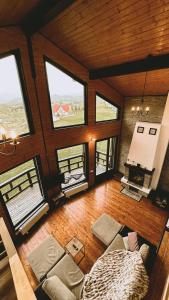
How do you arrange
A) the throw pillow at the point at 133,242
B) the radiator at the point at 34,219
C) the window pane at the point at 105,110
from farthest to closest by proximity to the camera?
the window pane at the point at 105,110
the radiator at the point at 34,219
the throw pillow at the point at 133,242

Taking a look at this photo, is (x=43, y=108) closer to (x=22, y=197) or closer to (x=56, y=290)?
Answer: (x=22, y=197)

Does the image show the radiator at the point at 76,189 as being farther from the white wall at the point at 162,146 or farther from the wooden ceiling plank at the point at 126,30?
the wooden ceiling plank at the point at 126,30

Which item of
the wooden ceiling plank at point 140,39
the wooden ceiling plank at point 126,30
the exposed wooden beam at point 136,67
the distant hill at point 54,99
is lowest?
the distant hill at point 54,99

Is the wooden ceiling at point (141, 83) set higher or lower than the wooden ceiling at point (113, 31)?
lower

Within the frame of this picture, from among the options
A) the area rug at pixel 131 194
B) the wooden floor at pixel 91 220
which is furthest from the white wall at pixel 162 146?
the wooden floor at pixel 91 220

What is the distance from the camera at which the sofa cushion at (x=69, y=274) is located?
292 centimetres

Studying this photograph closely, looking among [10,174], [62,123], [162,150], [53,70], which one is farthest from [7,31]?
[10,174]

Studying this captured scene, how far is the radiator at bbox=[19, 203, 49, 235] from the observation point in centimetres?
416

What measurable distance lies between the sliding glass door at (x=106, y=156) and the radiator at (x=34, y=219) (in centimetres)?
286

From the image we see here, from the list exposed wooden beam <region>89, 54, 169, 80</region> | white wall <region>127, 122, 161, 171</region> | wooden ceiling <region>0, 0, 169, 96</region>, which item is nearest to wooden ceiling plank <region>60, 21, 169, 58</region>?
wooden ceiling <region>0, 0, 169, 96</region>

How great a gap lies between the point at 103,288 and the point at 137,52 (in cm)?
500

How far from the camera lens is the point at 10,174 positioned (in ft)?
28.4

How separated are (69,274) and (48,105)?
14.0ft

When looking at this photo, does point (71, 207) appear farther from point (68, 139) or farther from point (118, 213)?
point (68, 139)
